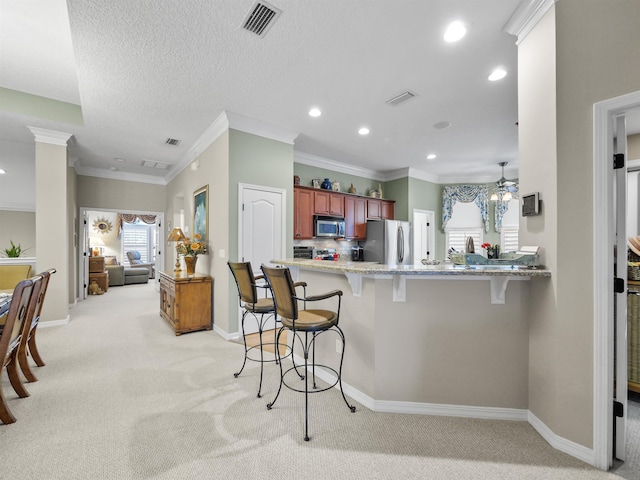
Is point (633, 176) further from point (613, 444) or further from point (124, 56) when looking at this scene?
point (124, 56)

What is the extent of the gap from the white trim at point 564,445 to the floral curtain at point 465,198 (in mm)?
5717

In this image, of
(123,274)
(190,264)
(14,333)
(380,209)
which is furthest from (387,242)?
(123,274)

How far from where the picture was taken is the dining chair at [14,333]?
2.01 metres

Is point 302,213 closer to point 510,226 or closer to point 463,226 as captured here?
point 463,226

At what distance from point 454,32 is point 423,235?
16.8ft

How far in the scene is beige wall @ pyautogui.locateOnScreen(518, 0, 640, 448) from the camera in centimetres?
165

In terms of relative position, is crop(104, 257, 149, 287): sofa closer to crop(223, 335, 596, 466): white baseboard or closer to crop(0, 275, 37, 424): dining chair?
crop(0, 275, 37, 424): dining chair

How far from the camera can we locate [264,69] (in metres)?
2.83

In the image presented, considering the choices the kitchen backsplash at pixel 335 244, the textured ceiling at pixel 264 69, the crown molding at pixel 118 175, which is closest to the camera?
the textured ceiling at pixel 264 69

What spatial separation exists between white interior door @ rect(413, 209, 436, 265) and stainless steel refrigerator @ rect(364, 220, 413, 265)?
40 centimetres

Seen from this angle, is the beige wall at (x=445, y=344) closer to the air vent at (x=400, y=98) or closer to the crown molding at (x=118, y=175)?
the air vent at (x=400, y=98)

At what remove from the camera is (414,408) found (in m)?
2.15

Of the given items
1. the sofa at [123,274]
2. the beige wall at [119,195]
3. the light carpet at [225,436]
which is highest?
the beige wall at [119,195]

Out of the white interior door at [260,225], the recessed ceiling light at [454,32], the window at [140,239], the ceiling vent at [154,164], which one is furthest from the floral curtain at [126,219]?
the recessed ceiling light at [454,32]
